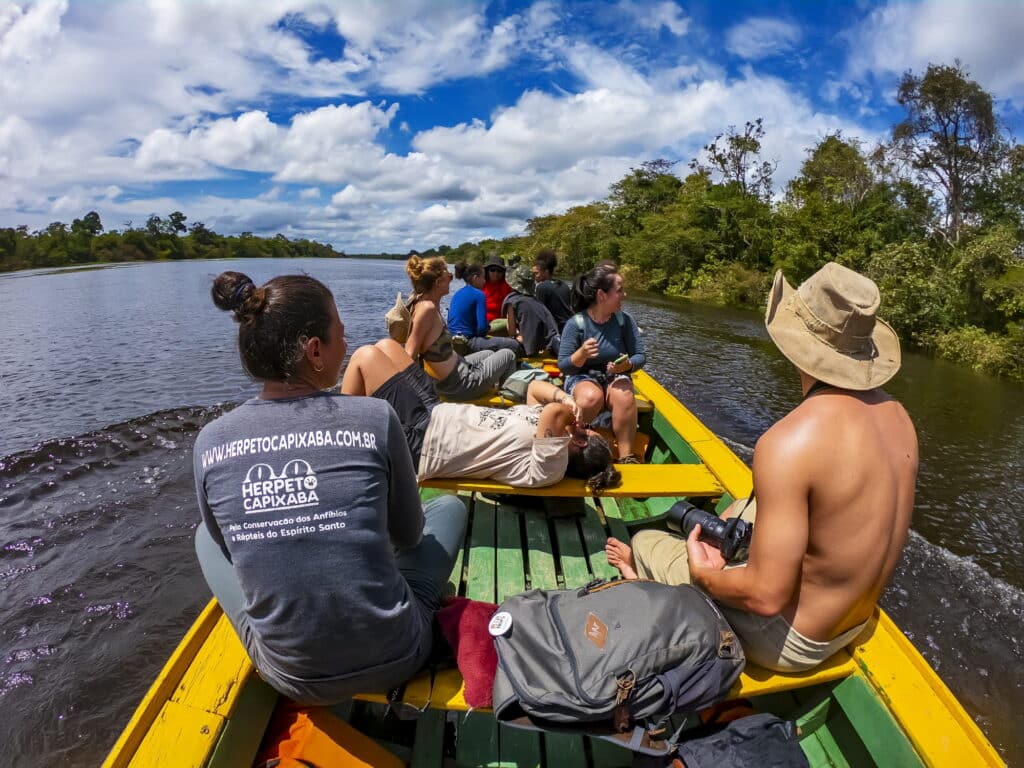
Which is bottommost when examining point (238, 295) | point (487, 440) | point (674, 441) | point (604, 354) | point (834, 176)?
point (674, 441)

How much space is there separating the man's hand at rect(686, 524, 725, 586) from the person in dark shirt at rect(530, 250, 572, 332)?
479 cm

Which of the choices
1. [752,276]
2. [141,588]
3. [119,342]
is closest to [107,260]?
[119,342]

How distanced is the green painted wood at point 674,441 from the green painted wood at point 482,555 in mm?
1443

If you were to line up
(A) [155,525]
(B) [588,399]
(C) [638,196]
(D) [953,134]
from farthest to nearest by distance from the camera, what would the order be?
(C) [638,196]
(D) [953,134]
(A) [155,525]
(B) [588,399]

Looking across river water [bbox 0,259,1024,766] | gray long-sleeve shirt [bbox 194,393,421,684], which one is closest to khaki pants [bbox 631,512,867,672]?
gray long-sleeve shirt [bbox 194,393,421,684]

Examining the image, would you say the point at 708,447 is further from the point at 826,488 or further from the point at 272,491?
the point at 272,491

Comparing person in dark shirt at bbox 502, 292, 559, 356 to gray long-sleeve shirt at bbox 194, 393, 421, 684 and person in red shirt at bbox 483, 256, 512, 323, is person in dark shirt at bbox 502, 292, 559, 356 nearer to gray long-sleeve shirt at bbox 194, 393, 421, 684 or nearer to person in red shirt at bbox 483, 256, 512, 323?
person in red shirt at bbox 483, 256, 512, 323

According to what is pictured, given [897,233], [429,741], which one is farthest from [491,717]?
[897,233]

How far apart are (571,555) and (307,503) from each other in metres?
→ 1.88

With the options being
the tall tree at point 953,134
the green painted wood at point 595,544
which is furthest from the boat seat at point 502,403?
the tall tree at point 953,134

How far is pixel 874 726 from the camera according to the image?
1.69 m

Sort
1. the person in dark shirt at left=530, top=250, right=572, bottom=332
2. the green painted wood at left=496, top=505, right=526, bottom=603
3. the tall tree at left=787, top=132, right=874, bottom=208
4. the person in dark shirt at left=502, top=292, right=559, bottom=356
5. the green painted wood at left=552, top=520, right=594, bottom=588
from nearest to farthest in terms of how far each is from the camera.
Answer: the green painted wood at left=496, top=505, right=526, bottom=603 → the green painted wood at left=552, top=520, right=594, bottom=588 → the person in dark shirt at left=502, top=292, right=559, bottom=356 → the person in dark shirt at left=530, top=250, right=572, bottom=332 → the tall tree at left=787, top=132, right=874, bottom=208

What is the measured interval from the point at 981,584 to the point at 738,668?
4.19m

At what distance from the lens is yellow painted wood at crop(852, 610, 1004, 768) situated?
4.91 ft
